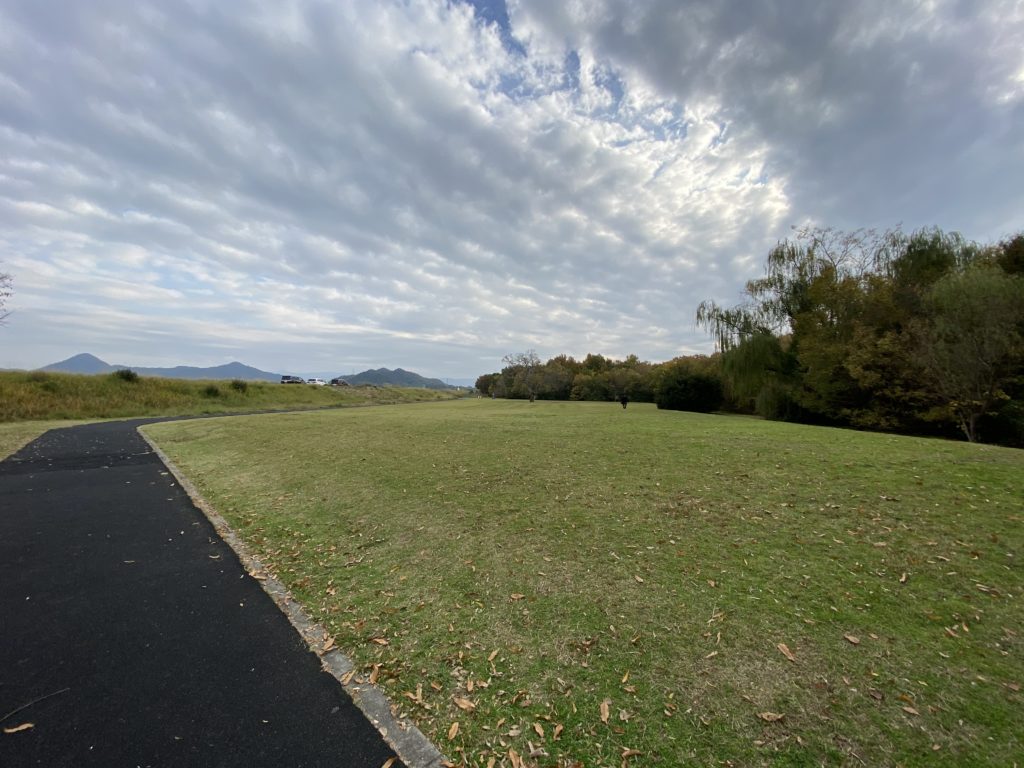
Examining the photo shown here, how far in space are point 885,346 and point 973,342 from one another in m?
3.11

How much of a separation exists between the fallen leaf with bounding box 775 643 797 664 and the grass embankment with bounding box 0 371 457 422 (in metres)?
38.2

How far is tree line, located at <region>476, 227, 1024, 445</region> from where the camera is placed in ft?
46.6

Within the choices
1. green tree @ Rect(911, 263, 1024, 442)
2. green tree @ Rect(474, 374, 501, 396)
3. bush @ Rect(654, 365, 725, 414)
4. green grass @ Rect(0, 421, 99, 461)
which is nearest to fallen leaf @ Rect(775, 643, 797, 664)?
green tree @ Rect(911, 263, 1024, 442)

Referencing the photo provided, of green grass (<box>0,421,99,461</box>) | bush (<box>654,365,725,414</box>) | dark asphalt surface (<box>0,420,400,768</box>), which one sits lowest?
green grass (<box>0,421,99,461</box>)

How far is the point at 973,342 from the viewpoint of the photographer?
1398 cm

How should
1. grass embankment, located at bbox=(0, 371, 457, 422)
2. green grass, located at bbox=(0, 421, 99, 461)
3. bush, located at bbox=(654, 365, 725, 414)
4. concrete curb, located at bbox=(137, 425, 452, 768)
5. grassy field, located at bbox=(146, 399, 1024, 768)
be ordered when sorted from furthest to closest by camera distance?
bush, located at bbox=(654, 365, 725, 414), grass embankment, located at bbox=(0, 371, 457, 422), green grass, located at bbox=(0, 421, 99, 461), grassy field, located at bbox=(146, 399, 1024, 768), concrete curb, located at bbox=(137, 425, 452, 768)

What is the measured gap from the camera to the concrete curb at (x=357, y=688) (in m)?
2.42

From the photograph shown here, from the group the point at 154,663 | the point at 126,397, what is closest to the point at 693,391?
the point at 154,663

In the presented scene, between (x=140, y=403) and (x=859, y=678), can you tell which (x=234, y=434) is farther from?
(x=140, y=403)

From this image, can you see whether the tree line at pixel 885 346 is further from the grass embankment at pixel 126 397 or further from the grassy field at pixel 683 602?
the grass embankment at pixel 126 397

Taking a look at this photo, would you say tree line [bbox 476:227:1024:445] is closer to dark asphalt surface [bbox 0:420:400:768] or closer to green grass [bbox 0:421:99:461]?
dark asphalt surface [bbox 0:420:400:768]

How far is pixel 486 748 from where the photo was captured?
246cm

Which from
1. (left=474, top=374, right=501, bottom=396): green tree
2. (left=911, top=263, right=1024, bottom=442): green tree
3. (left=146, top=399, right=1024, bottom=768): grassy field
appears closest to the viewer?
(left=146, top=399, right=1024, bottom=768): grassy field

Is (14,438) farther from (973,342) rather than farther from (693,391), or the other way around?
(973,342)
